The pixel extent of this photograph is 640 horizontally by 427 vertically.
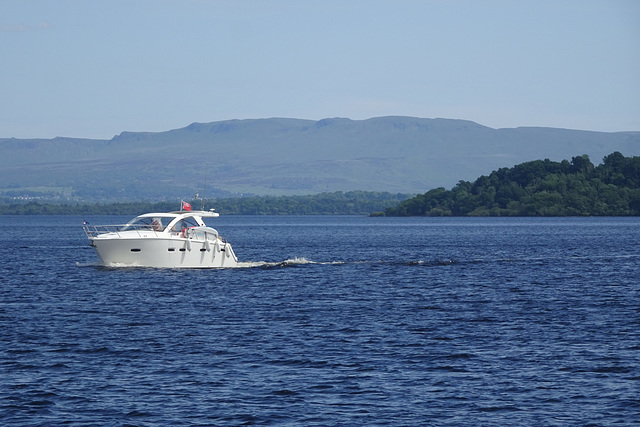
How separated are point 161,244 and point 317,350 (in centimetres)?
3044

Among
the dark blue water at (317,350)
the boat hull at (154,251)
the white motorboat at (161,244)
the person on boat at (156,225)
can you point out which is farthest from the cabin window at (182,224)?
the dark blue water at (317,350)

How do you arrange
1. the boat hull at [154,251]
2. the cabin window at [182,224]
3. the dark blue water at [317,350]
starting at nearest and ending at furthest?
the dark blue water at [317,350] → the boat hull at [154,251] → the cabin window at [182,224]

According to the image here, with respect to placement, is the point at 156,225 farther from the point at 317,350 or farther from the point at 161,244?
the point at 317,350

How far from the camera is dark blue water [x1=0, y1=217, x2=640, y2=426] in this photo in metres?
25.9

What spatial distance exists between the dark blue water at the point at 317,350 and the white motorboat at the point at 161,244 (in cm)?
103

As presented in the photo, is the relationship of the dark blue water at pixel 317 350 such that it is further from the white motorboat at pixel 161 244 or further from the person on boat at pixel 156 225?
the person on boat at pixel 156 225

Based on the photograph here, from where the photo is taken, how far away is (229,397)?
2719 centimetres

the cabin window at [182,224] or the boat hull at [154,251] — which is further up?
the cabin window at [182,224]

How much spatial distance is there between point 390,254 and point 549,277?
3405 centimetres

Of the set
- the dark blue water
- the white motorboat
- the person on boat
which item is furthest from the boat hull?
the person on boat

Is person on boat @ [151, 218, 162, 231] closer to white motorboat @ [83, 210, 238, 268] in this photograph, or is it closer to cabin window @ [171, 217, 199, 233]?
A: white motorboat @ [83, 210, 238, 268]

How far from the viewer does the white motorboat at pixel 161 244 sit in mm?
62969

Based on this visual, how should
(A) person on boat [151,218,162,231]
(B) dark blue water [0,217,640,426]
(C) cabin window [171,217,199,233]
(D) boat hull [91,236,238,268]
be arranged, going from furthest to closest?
(C) cabin window [171,217,199,233]
(A) person on boat [151,218,162,231]
(D) boat hull [91,236,238,268]
(B) dark blue water [0,217,640,426]

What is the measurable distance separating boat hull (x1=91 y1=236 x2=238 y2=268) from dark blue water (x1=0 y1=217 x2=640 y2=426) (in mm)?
868
